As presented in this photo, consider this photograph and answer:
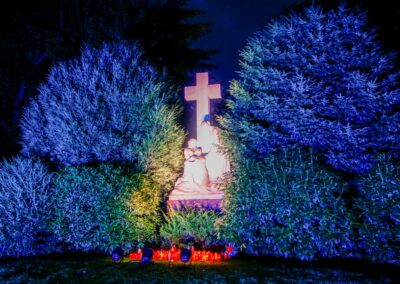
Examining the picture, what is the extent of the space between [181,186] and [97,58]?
4464 mm

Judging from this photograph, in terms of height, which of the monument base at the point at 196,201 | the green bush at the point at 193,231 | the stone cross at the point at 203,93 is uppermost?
the stone cross at the point at 203,93

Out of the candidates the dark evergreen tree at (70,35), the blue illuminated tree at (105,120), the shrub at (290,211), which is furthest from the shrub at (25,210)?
the dark evergreen tree at (70,35)

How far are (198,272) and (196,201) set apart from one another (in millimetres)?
2939

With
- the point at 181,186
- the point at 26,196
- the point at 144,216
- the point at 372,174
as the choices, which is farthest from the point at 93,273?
the point at 372,174

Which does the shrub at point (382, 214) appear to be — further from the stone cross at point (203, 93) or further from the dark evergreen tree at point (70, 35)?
the dark evergreen tree at point (70, 35)

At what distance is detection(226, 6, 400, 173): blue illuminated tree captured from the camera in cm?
639

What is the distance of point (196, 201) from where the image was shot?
7.64 metres

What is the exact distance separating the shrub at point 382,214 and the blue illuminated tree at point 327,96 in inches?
43.7

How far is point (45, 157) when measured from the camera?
8742 millimetres

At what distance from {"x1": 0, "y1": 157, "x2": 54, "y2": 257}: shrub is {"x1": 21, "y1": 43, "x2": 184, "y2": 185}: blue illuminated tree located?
124 centimetres

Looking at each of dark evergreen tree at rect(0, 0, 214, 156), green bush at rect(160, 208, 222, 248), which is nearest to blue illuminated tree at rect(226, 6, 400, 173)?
green bush at rect(160, 208, 222, 248)

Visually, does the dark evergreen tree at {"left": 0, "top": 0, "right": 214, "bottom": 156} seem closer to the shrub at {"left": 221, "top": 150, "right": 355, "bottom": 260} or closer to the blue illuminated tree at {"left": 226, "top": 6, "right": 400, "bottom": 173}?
the blue illuminated tree at {"left": 226, "top": 6, "right": 400, "bottom": 173}

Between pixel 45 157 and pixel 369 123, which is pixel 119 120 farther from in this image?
pixel 369 123

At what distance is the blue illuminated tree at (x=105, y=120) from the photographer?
7.89 metres
